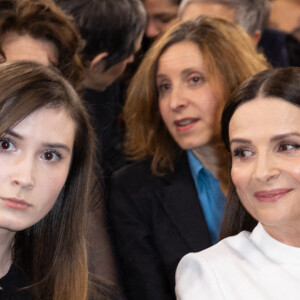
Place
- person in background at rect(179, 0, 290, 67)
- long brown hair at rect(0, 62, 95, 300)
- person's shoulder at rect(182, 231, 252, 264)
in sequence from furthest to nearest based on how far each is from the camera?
person in background at rect(179, 0, 290, 67)
long brown hair at rect(0, 62, 95, 300)
person's shoulder at rect(182, 231, 252, 264)

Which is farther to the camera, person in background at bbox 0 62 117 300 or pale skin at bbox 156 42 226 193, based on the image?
pale skin at bbox 156 42 226 193

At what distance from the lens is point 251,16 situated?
415 cm

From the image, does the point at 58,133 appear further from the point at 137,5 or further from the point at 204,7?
the point at 204,7

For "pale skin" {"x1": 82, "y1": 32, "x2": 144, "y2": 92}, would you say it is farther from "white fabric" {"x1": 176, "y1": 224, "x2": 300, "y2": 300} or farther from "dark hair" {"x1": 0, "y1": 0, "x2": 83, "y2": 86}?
"white fabric" {"x1": 176, "y1": 224, "x2": 300, "y2": 300}

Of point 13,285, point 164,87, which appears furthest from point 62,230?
point 164,87

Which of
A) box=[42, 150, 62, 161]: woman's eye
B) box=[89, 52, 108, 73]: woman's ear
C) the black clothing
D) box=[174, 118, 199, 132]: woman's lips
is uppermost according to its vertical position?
box=[89, 52, 108, 73]: woman's ear

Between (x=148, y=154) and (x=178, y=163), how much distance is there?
0.46 feet

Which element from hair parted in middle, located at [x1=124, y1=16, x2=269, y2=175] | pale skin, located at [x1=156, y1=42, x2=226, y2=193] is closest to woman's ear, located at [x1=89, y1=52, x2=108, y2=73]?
hair parted in middle, located at [x1=124, y1=16, x2=269, y2=175]

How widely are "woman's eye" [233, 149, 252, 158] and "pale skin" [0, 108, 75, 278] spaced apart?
18.3 inches

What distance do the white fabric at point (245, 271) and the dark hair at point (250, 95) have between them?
0.35 ft

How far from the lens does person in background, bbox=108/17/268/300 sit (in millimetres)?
2986

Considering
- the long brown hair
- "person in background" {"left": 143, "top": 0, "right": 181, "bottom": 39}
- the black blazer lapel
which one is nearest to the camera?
the long brown hair

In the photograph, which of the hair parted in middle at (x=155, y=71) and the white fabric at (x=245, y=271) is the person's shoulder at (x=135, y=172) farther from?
the white fabric at (x=245, y=271)

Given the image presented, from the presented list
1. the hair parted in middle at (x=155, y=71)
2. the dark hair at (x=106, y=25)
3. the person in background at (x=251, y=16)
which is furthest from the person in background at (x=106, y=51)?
the person in background at (x=251, y=16)
